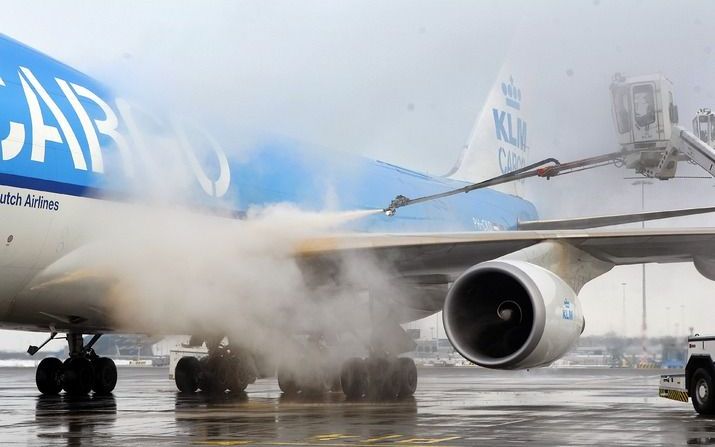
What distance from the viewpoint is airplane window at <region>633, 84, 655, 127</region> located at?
41.4 feet

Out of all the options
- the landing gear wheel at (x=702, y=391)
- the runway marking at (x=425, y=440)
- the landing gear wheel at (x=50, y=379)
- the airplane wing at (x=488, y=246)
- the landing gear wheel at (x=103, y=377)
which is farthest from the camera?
the landing gear wheel at (x=50, y=379)

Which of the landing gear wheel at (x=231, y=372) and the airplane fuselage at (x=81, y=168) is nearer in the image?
the airplane fuselage at (x=81, y=168)

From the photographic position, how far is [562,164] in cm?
1282

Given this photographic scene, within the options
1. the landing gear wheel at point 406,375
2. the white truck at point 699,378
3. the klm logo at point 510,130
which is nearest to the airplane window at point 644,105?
the white truck at point 699,378

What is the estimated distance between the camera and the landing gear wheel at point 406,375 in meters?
13.8

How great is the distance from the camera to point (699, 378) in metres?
10.7

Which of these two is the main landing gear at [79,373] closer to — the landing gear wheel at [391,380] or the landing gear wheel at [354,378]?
the landing gear wheel at [354,378]

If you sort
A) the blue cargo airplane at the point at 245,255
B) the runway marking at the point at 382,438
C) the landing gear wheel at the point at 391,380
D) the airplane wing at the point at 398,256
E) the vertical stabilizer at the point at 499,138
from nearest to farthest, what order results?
1. the runway marking at the point at 382,438
2. the blue cargo airplane at the point at 245,255
3. the airplane wing at the point at 398,256
4. the landing gear wheel at the point at 391,380
5. the vertical stabilizer at the point at 499,138

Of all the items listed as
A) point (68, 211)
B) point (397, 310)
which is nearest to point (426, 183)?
point (397, 310)

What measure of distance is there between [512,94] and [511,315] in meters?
12.5

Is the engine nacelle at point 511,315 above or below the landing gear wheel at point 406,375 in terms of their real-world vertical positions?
above

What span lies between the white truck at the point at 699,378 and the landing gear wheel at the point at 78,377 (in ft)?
24.1

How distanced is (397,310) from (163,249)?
374 centimetres

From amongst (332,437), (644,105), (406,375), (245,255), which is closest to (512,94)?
(644,105)
